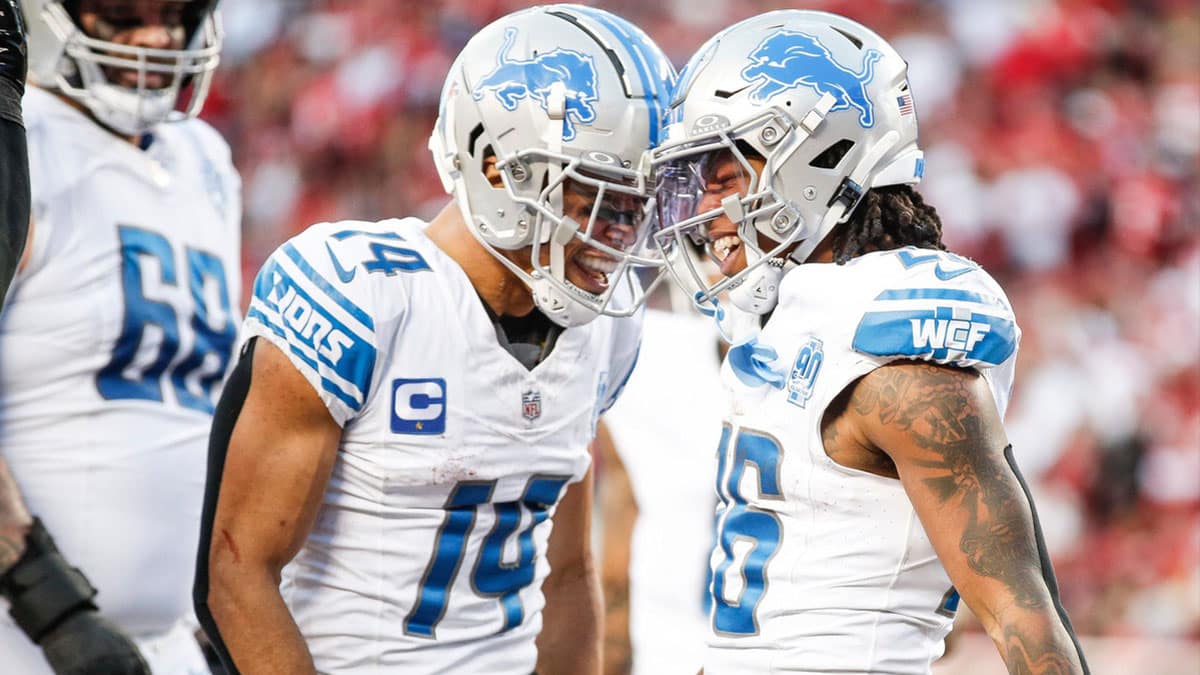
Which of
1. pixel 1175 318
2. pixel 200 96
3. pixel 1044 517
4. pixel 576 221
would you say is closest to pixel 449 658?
pixel 576 221

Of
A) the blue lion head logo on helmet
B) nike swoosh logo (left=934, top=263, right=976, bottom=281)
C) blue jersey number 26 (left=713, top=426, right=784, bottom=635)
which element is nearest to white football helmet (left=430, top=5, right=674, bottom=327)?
the blue lion head logo on helmet

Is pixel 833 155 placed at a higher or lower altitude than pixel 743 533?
higher

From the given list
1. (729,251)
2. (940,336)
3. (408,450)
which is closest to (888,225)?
(729,251)

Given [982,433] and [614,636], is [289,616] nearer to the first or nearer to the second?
[982,433]

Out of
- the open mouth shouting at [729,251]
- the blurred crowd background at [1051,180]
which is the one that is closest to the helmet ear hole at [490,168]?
the open mouth shouting at [729,251]

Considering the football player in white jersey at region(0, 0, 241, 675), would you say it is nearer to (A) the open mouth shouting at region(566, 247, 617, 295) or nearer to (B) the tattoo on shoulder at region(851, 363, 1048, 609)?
(A) the open mouth shouting at region(566, 247, 617, 295)

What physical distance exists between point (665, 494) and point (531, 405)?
1079 millimetres

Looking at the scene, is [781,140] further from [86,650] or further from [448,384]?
[86,650]

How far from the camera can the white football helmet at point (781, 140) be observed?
2174mm

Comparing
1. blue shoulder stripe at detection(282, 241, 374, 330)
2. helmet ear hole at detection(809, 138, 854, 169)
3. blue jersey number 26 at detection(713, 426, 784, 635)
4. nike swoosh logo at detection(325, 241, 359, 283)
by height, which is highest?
helmet ear hole at detection(809, 138, 854, 169)

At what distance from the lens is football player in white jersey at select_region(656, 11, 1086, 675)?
73.9 inches

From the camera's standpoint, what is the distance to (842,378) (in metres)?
1.95

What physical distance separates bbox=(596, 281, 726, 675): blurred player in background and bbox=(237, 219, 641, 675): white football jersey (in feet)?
3.25

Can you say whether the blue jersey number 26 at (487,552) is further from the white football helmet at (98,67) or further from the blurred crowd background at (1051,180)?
the blurred crowd background at (1051,180)
